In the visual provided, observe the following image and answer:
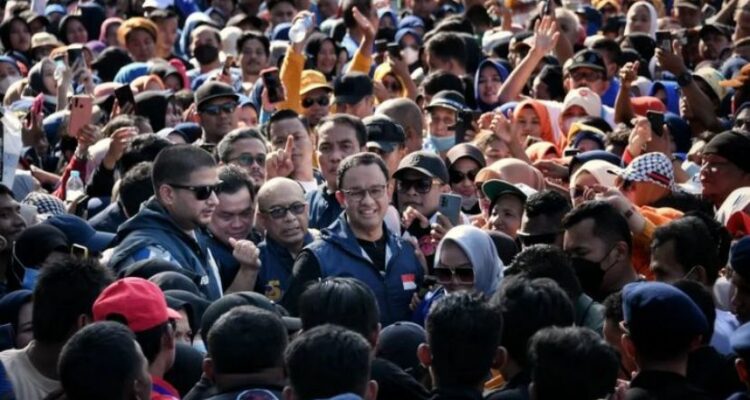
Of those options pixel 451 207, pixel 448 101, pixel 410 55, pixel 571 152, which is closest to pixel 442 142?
pixel 448 101

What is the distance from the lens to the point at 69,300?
6.07m

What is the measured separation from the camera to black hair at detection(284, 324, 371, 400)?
5082 millimetres

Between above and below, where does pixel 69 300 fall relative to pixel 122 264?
above

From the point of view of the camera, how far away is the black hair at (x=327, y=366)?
16.7ft

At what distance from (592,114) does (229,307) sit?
6.19m

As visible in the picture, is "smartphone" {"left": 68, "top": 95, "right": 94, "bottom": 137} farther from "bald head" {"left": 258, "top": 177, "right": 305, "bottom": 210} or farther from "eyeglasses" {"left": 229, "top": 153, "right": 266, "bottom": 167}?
"bald head" {"left": 258, "top": 177, "right": 305, "bottom": 210}

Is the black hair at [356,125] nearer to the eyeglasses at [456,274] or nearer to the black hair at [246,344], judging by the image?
the eyeglasses at [456,274]

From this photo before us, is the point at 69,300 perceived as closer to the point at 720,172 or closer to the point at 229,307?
the point at 229,307

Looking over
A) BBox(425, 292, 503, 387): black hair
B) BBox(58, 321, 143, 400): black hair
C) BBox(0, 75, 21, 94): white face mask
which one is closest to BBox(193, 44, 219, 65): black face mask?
BBox(0, 75, 21, 94): white face mask

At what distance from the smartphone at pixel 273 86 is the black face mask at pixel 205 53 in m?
3.80

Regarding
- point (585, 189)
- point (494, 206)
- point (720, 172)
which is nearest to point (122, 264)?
point (494, 206)

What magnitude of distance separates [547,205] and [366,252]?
2.85ft

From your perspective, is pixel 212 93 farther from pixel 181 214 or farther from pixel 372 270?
pixel 372 270

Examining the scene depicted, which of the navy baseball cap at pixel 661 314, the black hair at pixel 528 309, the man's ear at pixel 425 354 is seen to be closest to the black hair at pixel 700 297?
the navy baseball cap at pixel 661 314
